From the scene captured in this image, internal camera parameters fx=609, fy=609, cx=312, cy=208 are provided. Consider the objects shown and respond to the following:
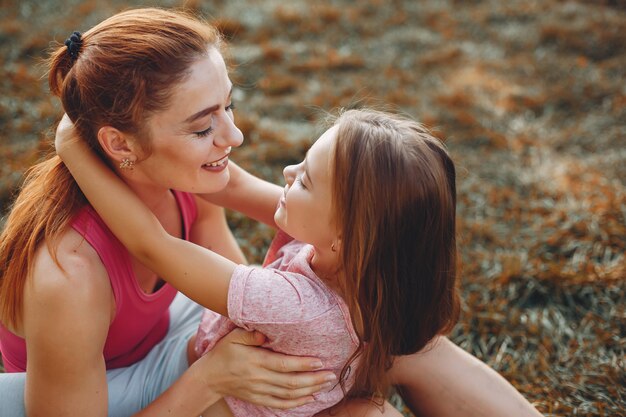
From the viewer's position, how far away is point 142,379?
2.13 m

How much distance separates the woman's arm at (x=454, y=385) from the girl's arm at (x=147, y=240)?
2.37ft

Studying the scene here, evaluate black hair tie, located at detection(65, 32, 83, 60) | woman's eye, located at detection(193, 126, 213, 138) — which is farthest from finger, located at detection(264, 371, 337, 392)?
black hair tie, located at detection(65, 32, 83, 60)

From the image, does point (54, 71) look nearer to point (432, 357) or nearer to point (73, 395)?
point (73, 395)

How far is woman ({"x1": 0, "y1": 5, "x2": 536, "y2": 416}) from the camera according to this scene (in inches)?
66.9

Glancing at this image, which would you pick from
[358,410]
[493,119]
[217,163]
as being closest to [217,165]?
[217,163]

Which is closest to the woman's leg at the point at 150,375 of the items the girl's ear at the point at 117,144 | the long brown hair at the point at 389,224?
the long brown hair at the point at 389,224

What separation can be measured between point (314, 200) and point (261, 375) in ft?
1.77

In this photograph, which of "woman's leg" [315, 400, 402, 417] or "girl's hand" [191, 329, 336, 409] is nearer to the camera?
"girl's hand" [191, 329, 336, 409]

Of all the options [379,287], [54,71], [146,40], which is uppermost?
[146,40]

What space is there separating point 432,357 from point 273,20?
14.3 feet

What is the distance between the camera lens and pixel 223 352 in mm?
1855

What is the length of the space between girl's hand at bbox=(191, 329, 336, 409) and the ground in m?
1.03

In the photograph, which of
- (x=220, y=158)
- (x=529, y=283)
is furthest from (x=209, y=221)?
(x=529, y=283)

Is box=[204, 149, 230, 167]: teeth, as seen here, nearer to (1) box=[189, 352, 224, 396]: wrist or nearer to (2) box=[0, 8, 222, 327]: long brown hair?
(2) box=[0, 8, 222, 327]: long brown hair
